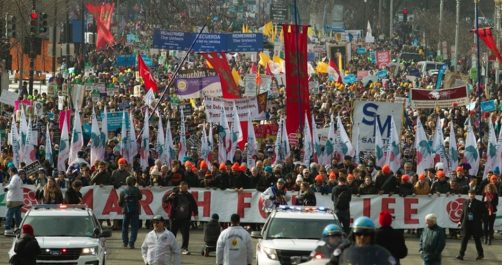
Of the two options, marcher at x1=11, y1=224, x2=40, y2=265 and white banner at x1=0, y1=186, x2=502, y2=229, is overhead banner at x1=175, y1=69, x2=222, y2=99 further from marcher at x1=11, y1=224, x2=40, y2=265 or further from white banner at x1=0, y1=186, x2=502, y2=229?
marcher at x1=11, y1=224, x2=40, y2=265

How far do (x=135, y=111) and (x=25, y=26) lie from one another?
20.8 meters

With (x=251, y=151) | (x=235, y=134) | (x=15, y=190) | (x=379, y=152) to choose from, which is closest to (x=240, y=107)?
(x=235, y=134)

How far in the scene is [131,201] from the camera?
1070 inches

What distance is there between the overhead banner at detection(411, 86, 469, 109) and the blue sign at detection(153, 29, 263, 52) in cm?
908

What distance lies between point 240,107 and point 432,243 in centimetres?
1995

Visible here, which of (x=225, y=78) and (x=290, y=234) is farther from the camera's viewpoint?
(x=225, y=78)

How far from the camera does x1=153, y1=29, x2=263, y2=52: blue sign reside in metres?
49.6

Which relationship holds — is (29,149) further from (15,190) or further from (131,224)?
(131,224)

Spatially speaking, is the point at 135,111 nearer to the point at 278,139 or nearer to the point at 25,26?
the point at 278,139

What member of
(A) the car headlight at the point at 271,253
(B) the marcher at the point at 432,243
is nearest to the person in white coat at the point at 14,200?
(A) the car headlight at the point at 271,253

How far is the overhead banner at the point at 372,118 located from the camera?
35.8m

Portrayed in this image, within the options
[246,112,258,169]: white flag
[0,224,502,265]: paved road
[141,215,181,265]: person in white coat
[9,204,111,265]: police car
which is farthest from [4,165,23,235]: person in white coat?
[141,215,181,265]: person in white coat

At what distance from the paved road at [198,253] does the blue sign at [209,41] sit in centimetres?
1994

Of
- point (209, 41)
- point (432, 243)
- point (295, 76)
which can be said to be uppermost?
point (209, 41)
